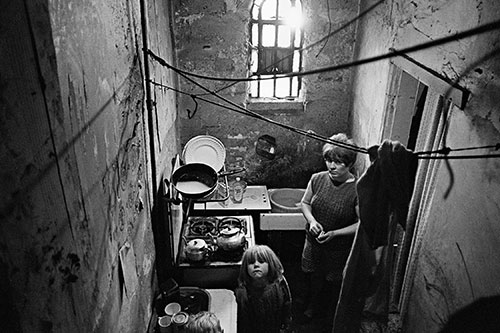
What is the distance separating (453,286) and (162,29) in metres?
3.92

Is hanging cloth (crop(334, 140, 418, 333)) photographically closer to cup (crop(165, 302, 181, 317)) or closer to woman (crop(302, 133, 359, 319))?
woman (crop(302, 133, 359, 319))

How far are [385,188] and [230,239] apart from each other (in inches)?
85.0

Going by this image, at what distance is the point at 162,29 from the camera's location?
16.1 ft

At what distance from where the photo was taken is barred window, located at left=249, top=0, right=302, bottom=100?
5.81 meters

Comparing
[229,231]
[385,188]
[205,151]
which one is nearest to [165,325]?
[229,231]

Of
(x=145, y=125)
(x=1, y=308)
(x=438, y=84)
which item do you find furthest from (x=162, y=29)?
(x=1, y=308)

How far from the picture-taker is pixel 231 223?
17.0ft

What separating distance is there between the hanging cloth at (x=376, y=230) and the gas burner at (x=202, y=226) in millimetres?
1839

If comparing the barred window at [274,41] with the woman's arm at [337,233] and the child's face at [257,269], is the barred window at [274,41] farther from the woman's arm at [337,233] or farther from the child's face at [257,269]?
the child's face at [257,269]

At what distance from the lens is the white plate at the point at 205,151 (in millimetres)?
5852

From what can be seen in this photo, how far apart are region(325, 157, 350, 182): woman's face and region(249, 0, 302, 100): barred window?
1892 mm

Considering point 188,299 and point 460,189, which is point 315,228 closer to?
point 188,299

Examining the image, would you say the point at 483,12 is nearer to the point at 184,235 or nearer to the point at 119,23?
the point at 119,23

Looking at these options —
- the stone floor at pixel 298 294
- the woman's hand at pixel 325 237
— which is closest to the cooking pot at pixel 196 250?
the woman's hand at pixel 325 237
